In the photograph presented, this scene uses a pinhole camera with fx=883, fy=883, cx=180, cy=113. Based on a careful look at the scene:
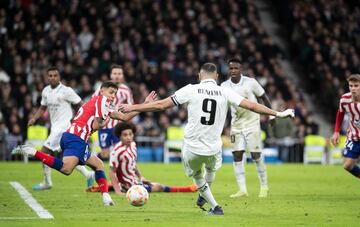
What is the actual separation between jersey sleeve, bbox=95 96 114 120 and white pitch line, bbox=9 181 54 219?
180cm

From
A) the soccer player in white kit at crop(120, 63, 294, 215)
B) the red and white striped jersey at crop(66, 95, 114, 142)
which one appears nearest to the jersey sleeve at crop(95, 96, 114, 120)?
the red and white striped jersey at crop(66, 95, 114, 142)

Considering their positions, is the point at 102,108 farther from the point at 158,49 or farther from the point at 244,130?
the point at 158,49

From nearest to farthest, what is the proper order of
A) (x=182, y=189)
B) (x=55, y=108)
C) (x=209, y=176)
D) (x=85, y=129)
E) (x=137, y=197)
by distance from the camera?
(x=137, y=197)
(x=209, y=176)
(x=85, y=129)
(x=182, y=189)
(x=55, y=108)

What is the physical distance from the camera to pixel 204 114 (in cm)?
1308

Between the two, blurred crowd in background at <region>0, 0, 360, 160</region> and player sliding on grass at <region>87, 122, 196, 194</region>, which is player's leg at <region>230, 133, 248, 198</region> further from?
blurred crowd in background at <region>0, 0, 360, 160</region>

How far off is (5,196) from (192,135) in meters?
4.79

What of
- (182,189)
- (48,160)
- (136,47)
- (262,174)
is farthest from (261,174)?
(136,47)

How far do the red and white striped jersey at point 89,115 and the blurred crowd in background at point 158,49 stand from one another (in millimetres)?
12247

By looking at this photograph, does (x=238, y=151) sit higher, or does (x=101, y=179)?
(x=238, y=151)

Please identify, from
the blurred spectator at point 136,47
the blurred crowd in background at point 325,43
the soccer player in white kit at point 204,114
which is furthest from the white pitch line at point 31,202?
the blurred crowd in background at point 325,43

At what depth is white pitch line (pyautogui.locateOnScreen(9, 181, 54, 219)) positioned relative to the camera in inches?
521


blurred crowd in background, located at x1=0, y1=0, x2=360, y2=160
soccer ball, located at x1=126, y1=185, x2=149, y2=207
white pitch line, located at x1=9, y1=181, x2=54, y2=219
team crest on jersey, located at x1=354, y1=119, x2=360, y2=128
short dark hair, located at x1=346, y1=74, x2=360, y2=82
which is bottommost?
white pitch line, located at x1=9, y1=181, x2=54, y2=219

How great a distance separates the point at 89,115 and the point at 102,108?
30 cm

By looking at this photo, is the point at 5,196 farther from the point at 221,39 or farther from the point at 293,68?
the point at 293,68
